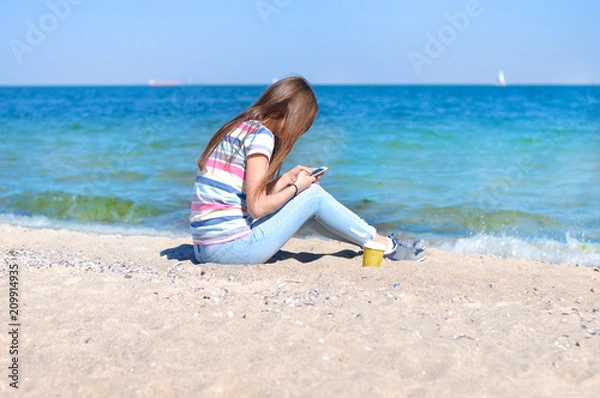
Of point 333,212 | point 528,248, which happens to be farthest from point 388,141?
point 333,212

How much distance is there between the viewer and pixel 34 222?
291 inches

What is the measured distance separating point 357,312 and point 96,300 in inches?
60.5

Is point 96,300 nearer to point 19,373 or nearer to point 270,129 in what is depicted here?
point 19,373

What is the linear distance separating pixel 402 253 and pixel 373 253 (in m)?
0.39

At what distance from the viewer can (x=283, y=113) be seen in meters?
4.19

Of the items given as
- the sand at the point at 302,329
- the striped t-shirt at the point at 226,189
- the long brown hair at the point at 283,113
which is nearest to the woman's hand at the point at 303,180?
the long brown hair at the point at 283,113

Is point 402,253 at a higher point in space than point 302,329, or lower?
lower

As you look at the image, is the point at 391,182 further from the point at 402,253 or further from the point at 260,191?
the point at 260,191

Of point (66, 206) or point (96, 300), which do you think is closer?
point (96, 300)

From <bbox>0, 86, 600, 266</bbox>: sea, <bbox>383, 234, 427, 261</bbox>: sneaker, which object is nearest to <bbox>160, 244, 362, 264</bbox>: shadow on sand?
<bbox>383, 234, 427, 261</bbox>: sneaker

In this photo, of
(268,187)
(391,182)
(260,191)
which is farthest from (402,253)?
(391,182)

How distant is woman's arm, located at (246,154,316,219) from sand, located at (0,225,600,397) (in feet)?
1.63

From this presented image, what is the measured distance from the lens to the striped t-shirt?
418 cm

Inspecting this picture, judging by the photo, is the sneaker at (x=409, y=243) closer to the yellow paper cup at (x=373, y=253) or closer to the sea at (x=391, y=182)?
the yellow paper cup at (x=373, y=253)
